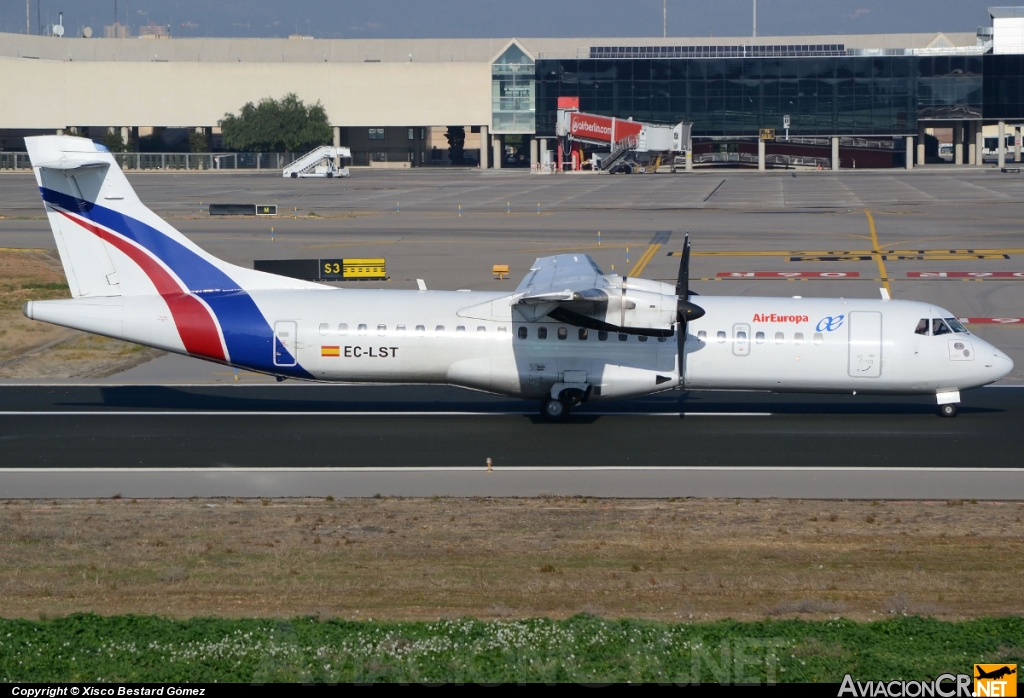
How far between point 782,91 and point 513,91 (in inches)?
1405

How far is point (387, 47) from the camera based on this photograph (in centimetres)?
16688

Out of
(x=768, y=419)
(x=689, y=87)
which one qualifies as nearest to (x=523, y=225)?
(x=768, y=419)

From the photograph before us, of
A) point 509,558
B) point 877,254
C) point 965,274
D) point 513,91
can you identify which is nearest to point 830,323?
point 509,558

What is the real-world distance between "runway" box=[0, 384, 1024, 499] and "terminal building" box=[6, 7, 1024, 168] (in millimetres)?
116157

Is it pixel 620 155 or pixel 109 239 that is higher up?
pixel 620 155

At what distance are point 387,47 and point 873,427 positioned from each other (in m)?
151

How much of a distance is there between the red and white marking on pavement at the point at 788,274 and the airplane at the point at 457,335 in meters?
22.0

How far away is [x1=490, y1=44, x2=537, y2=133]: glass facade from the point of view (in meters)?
149

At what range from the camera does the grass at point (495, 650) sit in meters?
10.9

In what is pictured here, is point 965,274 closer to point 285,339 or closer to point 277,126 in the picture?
point 285,339

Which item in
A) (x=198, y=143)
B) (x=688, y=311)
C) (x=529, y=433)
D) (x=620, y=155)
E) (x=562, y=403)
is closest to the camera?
(x=688, y=311)

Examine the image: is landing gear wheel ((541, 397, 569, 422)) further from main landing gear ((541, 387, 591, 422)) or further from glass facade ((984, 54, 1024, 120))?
Answer: glass facade ((984, 54, 1024, 120))

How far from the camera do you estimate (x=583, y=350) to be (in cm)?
2545

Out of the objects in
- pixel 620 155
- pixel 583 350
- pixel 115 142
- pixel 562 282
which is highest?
pixel 115 142
